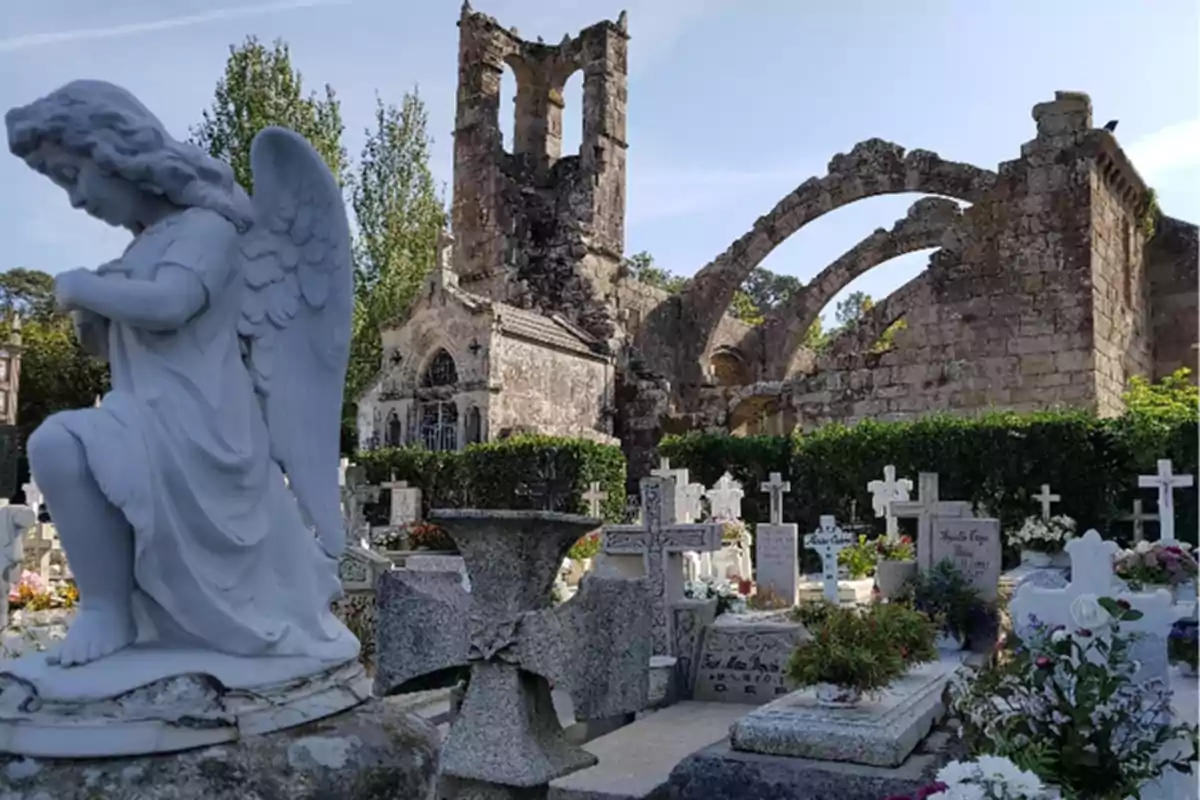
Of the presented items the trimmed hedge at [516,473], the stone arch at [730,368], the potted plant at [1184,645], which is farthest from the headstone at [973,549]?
the stone arch at [730,368]

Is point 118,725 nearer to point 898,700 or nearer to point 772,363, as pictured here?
point 898,700

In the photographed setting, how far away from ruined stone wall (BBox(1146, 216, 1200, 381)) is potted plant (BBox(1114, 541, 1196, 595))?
40.0 feet

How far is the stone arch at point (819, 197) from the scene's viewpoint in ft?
69.7

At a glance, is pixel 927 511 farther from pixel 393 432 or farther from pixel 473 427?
pixel 393 432

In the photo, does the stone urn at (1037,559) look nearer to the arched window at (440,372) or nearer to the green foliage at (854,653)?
the green foliage at (854,653)

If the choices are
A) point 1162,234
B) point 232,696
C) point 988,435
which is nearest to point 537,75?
point 1162,234

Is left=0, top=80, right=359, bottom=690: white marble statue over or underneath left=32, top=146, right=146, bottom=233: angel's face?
underneath

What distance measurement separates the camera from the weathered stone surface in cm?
216

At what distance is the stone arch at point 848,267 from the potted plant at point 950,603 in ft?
45.5

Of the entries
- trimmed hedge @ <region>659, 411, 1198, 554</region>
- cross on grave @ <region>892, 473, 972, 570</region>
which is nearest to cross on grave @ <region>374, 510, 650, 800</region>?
cross on grave @ <region>892, 473, 972, 570</region>

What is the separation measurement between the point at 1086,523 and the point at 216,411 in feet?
44.8

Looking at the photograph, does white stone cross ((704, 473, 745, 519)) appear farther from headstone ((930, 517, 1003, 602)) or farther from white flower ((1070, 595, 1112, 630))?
white flower ((1070, 595, 1112, 630))

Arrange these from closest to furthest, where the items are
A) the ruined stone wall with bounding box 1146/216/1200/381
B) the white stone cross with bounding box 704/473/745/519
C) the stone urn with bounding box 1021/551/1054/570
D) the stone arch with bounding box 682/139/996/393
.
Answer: the stone urn with bounding box 1021/551/1054/570, the white stone cross with bounding box 704/473/745/519, the ruined stone wall with bounding box 1146/216/1200/381, the stone arch with bounding box 682/139/996/393

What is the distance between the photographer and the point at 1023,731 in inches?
123
